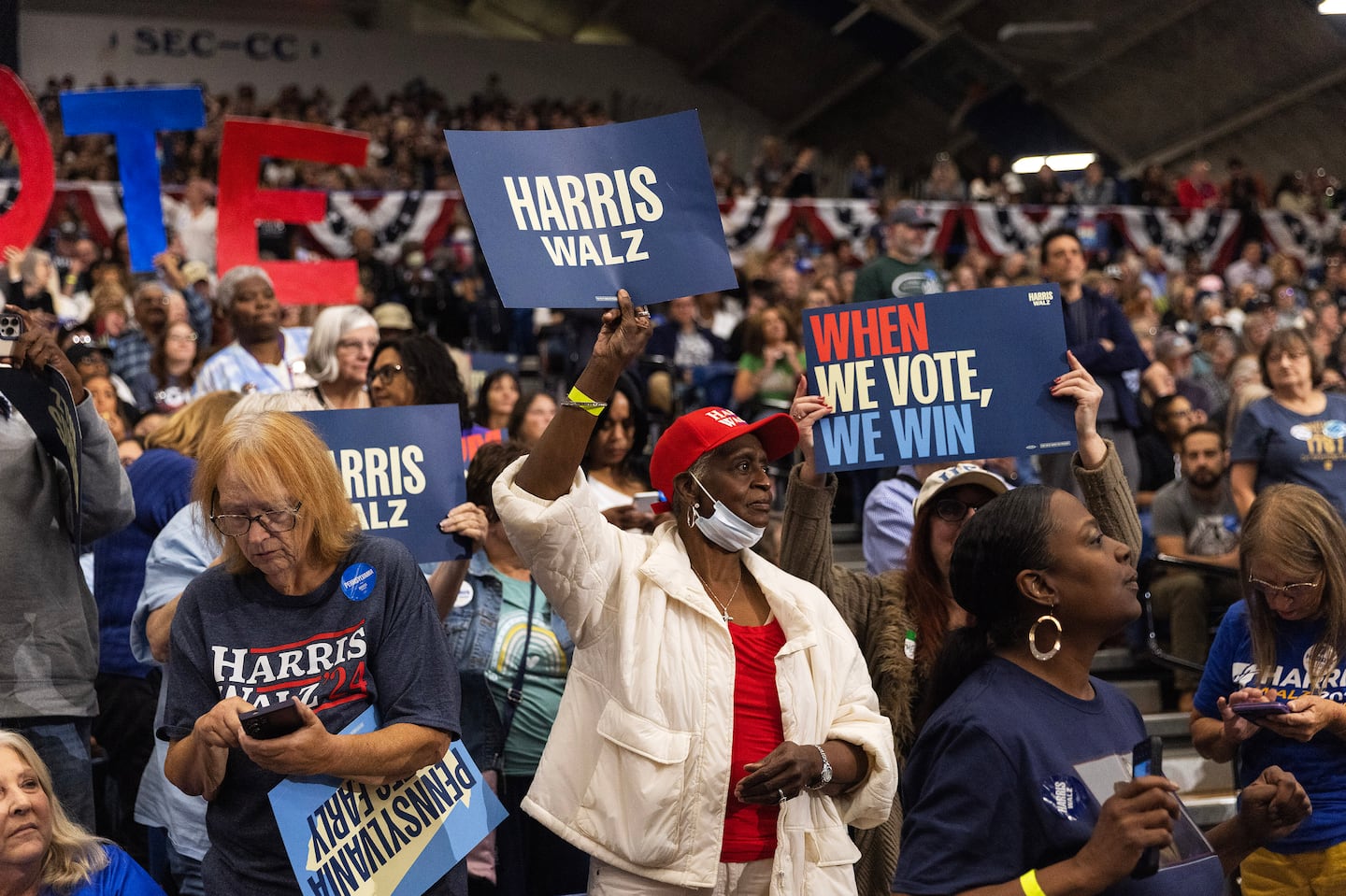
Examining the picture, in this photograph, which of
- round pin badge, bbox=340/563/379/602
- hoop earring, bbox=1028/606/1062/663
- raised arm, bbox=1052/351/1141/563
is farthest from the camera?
raised arm, bbox=1052/351/1141/563

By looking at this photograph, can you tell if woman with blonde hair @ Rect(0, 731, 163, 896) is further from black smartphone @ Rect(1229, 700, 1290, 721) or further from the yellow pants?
the yellow pants

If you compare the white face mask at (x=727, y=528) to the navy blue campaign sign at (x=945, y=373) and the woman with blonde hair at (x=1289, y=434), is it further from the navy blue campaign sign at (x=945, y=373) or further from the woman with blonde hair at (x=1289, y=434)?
the woman with blonde hair at (x=1289, y=434)

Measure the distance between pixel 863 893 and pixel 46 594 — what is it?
2113mm

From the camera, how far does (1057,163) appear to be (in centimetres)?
2217

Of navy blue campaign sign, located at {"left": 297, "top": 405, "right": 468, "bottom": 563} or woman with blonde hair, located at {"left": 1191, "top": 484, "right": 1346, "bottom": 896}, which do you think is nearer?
woman with blonde hair, located at {"left": 1191, "top": 484, "right": 1346, "bottom": 896}

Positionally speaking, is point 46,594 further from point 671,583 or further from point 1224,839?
point 1224,839

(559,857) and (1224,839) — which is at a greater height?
(1224,839)

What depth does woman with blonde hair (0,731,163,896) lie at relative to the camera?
2727 mm

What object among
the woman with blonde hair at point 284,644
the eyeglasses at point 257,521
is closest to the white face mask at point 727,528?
the woman with blonde hair at point 284,644

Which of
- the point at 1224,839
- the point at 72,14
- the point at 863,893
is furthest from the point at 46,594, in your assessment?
the point at 72,14

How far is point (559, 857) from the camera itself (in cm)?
379

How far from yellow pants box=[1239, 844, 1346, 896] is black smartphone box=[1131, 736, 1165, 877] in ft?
3.76

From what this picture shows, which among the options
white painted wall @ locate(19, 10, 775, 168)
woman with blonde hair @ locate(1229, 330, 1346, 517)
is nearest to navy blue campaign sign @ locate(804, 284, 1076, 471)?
woman with blonde hair @ locate(1229, 330, 1346, 517)

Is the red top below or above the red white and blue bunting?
below
